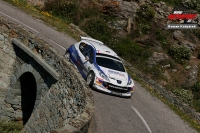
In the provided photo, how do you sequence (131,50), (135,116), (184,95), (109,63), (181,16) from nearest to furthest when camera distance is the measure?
(135,116)
(109,63)
(184,95)
(131,50)
(181,16)

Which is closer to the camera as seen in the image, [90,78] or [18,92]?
[90,78]

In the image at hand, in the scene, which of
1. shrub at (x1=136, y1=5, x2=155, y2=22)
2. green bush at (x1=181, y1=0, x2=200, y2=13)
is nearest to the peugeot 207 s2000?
shrub at (x1=136, y1=5, x2=155, y2=22)

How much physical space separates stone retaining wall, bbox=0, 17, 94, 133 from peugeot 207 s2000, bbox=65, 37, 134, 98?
223cm

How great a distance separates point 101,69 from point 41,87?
294 cm

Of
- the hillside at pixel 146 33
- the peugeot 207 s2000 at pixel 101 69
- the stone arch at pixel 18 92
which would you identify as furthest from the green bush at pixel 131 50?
the stone arch at pixel 18 92

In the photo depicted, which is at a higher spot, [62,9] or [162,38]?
[62,9]

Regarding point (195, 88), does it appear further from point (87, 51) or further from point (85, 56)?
point (85, 56)

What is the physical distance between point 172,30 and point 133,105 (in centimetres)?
1643

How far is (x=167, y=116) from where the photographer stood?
15.4 m

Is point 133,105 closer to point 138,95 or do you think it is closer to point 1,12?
point 138,95

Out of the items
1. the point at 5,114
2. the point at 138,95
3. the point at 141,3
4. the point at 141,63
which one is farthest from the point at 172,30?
the point at 5,114

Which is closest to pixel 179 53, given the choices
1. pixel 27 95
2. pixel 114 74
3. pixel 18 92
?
pixel 114 74


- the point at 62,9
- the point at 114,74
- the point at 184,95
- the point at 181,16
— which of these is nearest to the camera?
the point at 114,74

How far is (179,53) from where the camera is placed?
27547mm
